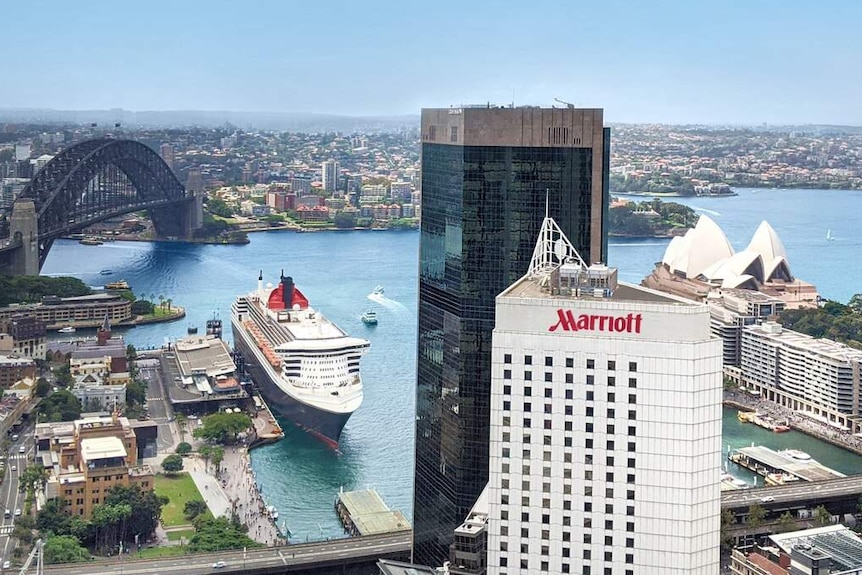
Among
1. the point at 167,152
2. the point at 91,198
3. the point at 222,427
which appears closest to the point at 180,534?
the point at 222,427

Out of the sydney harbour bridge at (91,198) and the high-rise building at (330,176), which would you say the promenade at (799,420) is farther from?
the high-rise building at (330,176)

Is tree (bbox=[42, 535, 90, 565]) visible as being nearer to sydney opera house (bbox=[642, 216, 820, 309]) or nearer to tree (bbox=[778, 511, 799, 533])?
tree (bbox=[778, 511, 799, 533])

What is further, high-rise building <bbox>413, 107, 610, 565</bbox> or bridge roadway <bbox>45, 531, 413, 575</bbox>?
bridge roadway <bbox>45, 531, 413, 575</bbox>

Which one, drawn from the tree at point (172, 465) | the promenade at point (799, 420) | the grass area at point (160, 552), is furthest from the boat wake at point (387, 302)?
the grass area at point (160, 552)

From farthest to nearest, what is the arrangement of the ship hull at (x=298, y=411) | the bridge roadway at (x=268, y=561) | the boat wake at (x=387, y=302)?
the boat wake at (x=387, y=302) < the ship hull at (x=298, y=411) < the bridge roadway at (x=268, y=561)

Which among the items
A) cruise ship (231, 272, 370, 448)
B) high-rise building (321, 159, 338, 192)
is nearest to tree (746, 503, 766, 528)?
cruise ship (231, 272, 370, 448)

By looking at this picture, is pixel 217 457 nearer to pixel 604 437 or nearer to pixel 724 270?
pixel 604 437
